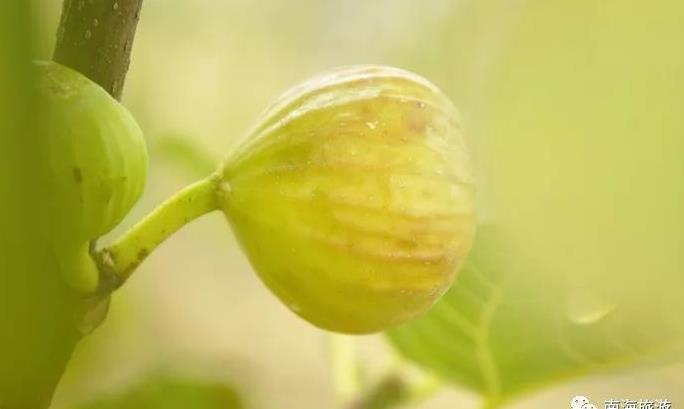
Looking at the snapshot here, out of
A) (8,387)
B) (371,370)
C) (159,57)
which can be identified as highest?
(159,57)

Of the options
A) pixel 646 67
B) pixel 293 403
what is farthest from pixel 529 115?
pixel 293 403

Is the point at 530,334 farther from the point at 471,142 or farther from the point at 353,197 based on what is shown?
the point at 353,197

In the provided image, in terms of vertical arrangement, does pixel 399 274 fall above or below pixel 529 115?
below

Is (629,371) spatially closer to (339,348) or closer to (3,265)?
(339,348)

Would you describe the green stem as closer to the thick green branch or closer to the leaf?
the thick green branch

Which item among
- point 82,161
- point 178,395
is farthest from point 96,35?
point 178,395

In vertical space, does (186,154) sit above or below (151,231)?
above
